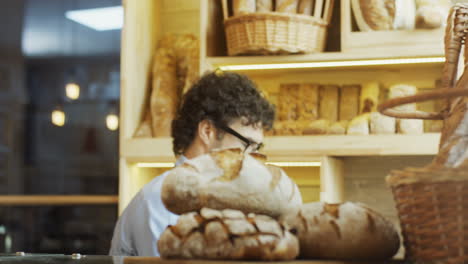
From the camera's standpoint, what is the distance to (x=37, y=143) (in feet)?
11.0

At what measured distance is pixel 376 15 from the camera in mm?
2410

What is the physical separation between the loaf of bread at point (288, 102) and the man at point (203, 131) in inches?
22.6

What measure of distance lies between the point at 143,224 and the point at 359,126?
1.05 m

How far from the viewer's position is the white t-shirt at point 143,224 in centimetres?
160

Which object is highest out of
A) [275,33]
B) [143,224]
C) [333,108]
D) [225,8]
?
[225,8]

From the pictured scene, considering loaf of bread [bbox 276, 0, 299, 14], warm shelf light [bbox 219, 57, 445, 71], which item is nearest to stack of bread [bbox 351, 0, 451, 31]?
warm shelf light [bbox 219, 57, 445, 71]

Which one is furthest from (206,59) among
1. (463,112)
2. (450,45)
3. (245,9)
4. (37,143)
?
(463,112)

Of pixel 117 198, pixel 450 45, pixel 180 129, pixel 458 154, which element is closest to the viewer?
pixel 458 154

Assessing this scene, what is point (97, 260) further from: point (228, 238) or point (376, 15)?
point (376, 15)

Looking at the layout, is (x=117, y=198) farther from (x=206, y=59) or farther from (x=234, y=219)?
(x=234, y=219)

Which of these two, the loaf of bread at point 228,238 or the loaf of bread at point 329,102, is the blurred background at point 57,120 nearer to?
the loaf of bread at point 329,102

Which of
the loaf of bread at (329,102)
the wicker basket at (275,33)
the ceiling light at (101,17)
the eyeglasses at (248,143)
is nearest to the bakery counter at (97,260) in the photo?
the eyeglasses at (248,143)

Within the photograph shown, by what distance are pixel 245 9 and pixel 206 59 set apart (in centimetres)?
26

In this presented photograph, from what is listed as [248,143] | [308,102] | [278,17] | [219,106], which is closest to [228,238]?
[248,143]
